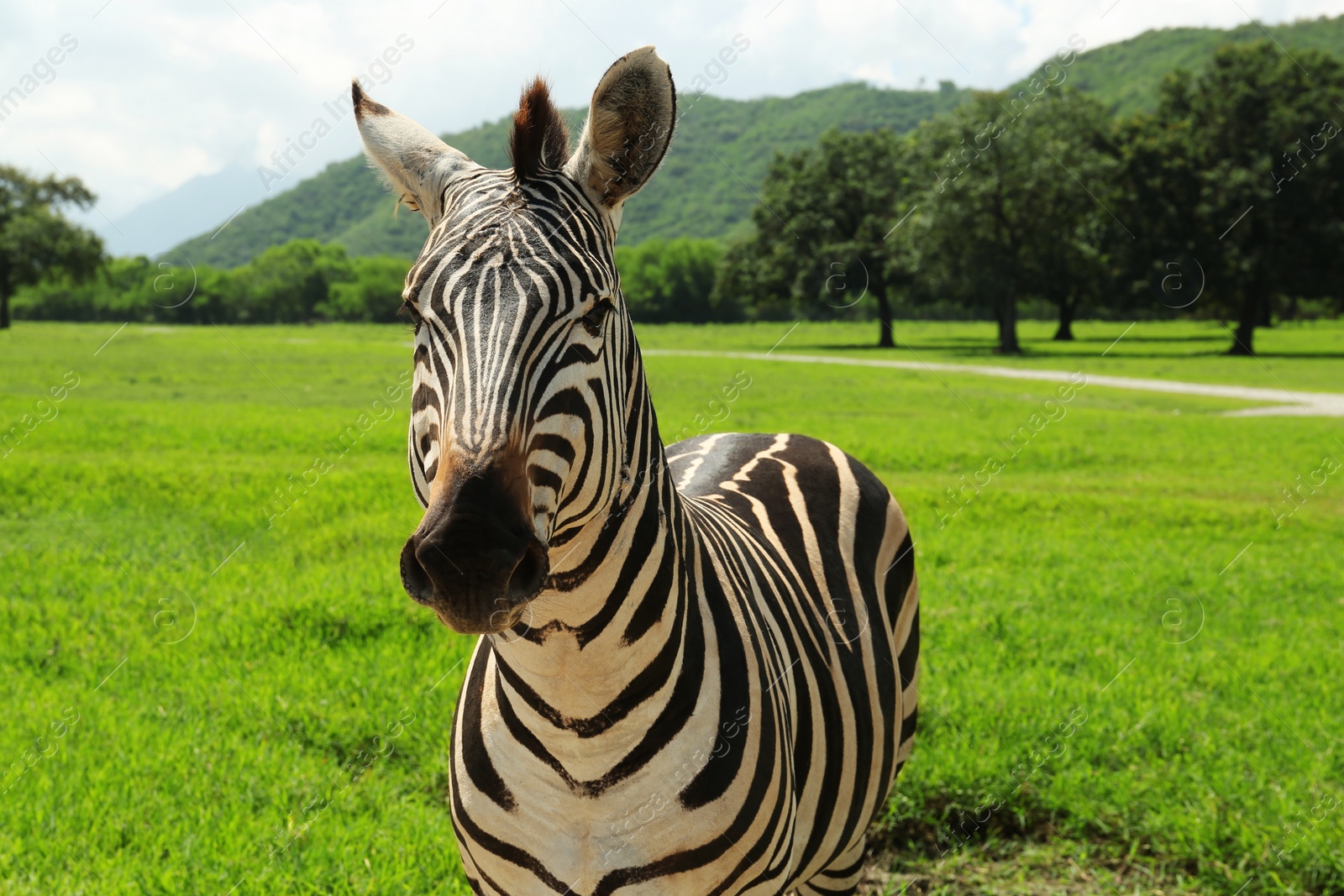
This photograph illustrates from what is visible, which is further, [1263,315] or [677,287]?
[677,287]

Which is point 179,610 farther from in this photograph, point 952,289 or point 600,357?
point 952,289

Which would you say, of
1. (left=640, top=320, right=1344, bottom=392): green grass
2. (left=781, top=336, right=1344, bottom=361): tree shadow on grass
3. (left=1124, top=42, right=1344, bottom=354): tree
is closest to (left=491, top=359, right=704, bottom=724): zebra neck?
(left=640, top=320, right=1344, bottom=392): green grass

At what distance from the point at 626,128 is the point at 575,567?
90 cm

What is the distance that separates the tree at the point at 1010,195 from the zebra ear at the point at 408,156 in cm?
3414

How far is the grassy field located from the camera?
379cm

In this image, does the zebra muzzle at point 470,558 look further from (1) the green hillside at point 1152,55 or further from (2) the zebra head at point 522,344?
(1) the green hillside at point 1152,55

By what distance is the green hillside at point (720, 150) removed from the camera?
4850 inches

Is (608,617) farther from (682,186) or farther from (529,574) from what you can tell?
(682,186)

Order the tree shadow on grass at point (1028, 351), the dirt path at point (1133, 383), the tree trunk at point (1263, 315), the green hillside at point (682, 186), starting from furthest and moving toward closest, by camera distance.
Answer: the green hillside at point (682, 186)
the tree trunk at point (1263, 315)
the tree shadow on grass at point (1028, 351)
the dirt path at point (1133, 383)

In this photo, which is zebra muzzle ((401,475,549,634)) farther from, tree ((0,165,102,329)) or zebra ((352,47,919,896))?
tree ((0,165,102,329))

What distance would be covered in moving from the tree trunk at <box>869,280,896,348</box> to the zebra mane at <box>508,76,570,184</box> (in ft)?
134

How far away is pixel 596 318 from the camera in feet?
5.70

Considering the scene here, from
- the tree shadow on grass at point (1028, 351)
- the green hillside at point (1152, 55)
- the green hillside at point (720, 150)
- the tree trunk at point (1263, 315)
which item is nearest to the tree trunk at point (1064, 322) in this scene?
the tree shadow on grass at point (1028, 351)
